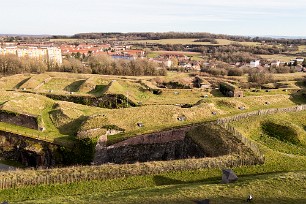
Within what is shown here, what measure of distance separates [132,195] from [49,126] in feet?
74.8

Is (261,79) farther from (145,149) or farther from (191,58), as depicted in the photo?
(191,58)

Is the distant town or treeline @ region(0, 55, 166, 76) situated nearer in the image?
treeline @ region(0, 55, 166, 76)

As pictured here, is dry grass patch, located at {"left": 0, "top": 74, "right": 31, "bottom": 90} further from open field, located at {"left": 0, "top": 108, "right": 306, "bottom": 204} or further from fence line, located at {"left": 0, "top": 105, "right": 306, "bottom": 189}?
fence line, located at {"left": 0, "top": 105, "right": 306, "bottom": 189}

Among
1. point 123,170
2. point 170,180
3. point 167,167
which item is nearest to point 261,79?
point 167,167

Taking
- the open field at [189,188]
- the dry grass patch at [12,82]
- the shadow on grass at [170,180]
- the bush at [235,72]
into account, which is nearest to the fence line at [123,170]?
the open field at [189,188]

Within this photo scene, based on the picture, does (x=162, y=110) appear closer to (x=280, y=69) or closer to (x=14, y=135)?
(x=14, y=135)

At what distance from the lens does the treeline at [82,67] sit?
78375 mm

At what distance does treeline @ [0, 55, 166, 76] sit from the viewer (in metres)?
78.4

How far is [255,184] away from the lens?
1783cm

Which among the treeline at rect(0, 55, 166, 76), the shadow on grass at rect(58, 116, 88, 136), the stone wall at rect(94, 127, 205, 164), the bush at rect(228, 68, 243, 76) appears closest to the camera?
the stone wall at rect(94, 127, 205, 164)

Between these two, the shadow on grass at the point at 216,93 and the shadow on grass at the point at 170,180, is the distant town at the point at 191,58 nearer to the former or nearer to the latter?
the shadow on grass at the point at 216,93

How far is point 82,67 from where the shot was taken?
8131cm

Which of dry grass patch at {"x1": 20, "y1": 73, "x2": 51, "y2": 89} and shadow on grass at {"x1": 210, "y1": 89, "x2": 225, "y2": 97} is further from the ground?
dry grass patch at {"x1": 20, "y1": 73, "x2": 51, "y2": 89}

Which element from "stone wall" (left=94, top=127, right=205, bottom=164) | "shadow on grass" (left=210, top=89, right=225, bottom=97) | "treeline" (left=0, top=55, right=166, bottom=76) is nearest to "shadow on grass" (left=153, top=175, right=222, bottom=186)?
"stone wall" (left=94, top=127, right=205, bottom=164)
